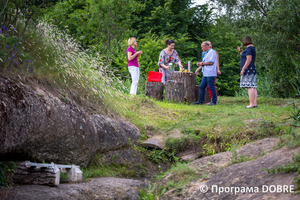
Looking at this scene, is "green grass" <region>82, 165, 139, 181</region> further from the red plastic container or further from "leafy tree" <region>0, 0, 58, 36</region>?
the red plastic container

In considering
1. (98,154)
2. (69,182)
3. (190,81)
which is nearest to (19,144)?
(69,182)

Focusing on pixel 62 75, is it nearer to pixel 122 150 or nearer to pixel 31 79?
pixel 31 79

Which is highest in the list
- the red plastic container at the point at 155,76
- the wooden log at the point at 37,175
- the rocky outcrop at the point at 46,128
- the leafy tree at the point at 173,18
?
the leafy tree at the point at 173,18

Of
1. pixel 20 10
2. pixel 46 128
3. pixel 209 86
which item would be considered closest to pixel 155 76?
pixel 209 86

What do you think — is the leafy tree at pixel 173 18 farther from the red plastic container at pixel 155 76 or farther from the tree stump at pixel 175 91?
the tree stump at pixel 175 91

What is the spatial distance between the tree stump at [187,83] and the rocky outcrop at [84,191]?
5.29 meters

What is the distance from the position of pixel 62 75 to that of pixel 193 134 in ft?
9.19

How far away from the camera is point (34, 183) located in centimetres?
345

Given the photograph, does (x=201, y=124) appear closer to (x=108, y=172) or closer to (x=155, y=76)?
(x=108, y=172)

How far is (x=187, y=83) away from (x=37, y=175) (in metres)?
6.65

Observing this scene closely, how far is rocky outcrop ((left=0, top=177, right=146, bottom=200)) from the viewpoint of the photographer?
3129 millimetres

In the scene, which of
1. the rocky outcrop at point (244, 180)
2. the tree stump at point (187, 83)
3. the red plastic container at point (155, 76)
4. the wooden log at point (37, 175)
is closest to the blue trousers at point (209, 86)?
the tree stump at point (187, 83)

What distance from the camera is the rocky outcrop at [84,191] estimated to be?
3129 millimetres

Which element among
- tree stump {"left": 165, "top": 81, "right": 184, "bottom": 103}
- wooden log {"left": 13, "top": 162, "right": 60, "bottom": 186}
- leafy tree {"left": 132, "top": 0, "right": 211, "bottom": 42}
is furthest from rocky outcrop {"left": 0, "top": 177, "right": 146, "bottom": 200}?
leafy tree {"left": 132, "top": 0, "right": 211, "bottom": 42}
